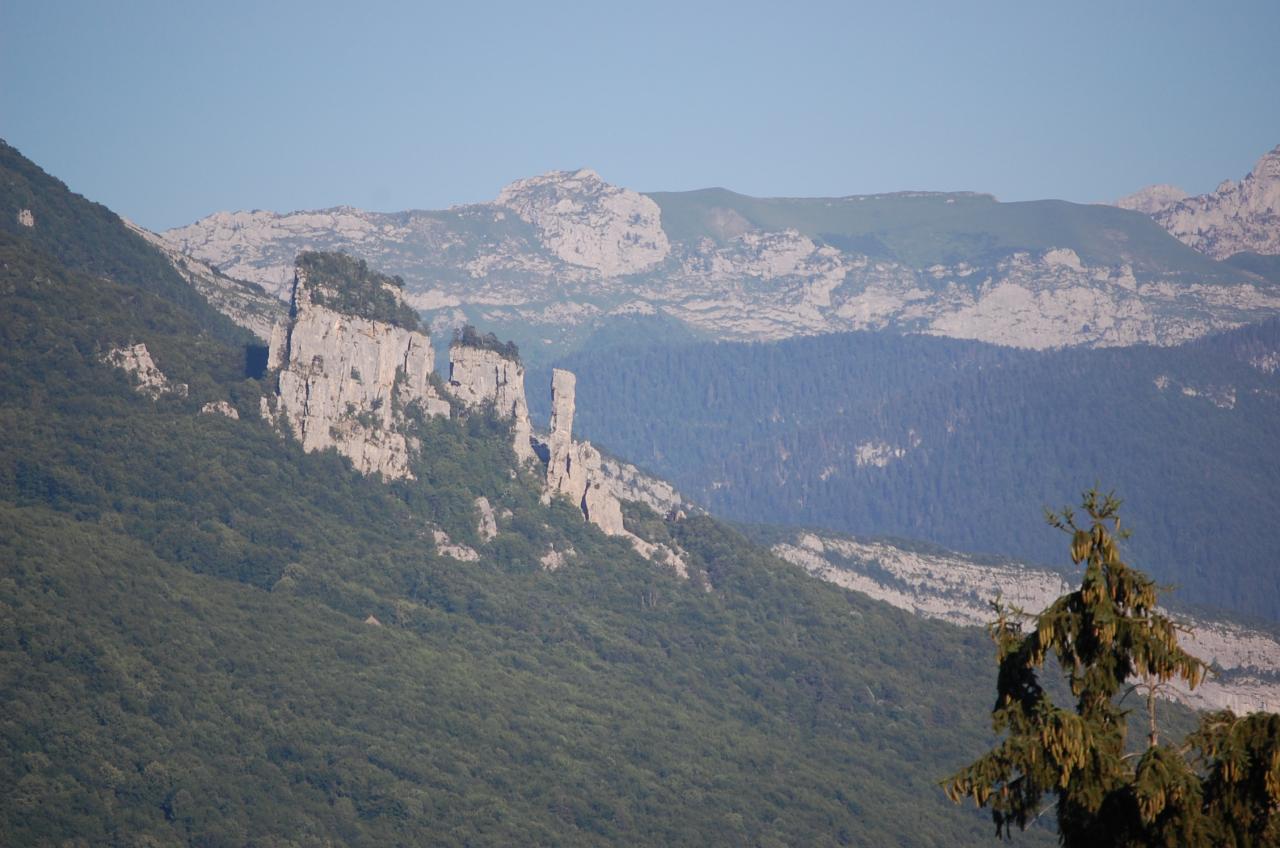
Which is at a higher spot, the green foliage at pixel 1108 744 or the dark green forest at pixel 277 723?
the green foliage at pixel 1108 744

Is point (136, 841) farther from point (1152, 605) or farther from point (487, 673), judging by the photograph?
point (1152, 605)

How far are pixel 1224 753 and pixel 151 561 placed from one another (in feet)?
511

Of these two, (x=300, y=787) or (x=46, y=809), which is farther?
(x=300, y=787)

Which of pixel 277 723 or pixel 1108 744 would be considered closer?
pixel 1108 744

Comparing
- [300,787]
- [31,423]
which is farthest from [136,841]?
[31,423]

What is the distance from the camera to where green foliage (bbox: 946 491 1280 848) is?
3288 centimetres

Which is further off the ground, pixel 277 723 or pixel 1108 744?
pixel 1108 744

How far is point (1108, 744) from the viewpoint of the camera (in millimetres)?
34594

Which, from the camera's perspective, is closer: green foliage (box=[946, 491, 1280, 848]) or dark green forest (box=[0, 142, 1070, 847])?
green foliage (box=[946, 491, 1280, 848])

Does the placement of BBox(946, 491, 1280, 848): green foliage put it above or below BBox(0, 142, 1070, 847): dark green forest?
above

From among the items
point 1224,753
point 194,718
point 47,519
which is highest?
point 1224,753

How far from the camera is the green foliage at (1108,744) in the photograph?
1294 inches

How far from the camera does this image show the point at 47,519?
175 meters

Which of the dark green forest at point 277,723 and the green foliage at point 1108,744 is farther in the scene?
the dark green forest at point 277,723
